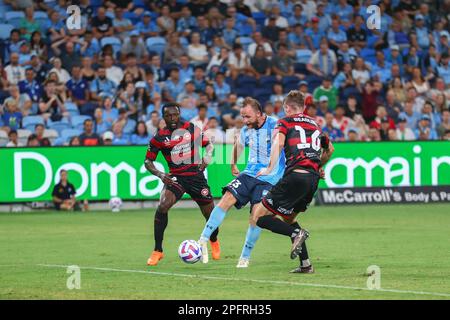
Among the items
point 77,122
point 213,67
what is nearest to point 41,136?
point 77,122

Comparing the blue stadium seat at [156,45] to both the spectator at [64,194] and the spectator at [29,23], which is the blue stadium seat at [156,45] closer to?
the spectator at [29,23]

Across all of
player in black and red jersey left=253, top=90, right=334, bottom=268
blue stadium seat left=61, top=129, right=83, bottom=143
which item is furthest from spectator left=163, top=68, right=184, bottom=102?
player in black and red jersey left=253, top=90, right=334, bottom=268

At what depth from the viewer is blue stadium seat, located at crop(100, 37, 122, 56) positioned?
28.9 metres

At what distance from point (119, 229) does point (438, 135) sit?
11.9 meters

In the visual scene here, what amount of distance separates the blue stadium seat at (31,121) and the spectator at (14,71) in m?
1.18

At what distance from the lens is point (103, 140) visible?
85.3ft

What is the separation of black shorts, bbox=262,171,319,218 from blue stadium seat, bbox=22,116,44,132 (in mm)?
14411

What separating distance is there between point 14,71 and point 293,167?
621 inches

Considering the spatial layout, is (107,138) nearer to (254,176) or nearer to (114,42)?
(114,42)

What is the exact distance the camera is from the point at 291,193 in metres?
12.8

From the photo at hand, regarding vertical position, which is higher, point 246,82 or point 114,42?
point 114,42

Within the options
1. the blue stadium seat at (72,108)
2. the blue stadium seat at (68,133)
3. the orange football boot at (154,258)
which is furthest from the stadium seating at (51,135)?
the orange football boot at (154,258)
